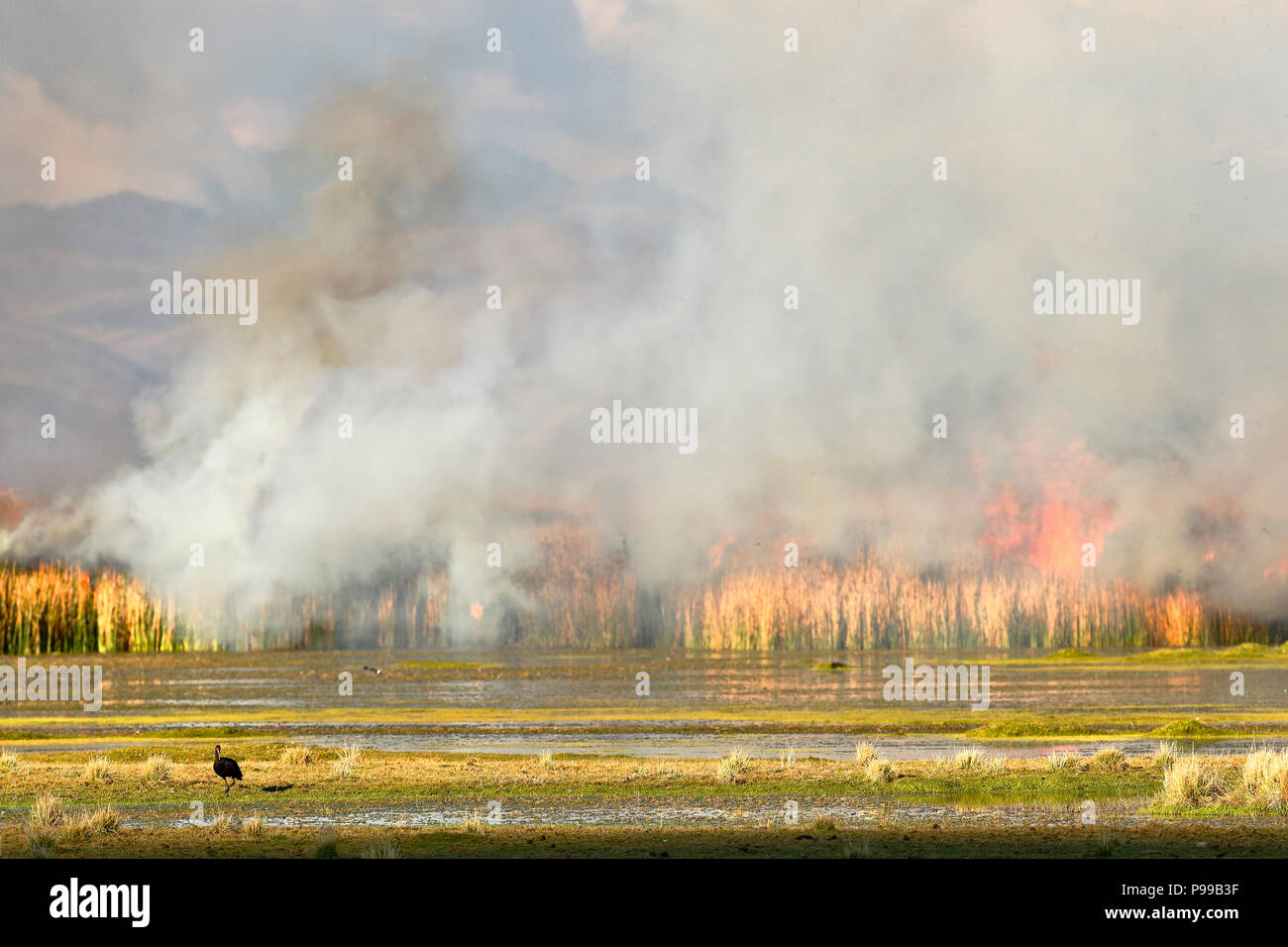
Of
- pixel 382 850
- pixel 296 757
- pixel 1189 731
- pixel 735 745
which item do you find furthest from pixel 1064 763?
pixel 296 757

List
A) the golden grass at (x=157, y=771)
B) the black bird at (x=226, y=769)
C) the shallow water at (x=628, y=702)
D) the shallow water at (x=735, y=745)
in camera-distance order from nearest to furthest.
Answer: the black bird at (x=226, y=769) → the golden grass at (x=157, y=771) → the shallow water at (x=735, y=745) → the shallow water at (x=628, y=702)

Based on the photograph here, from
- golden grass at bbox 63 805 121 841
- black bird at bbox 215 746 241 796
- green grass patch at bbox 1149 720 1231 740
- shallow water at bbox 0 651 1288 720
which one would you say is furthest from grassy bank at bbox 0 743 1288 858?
shallow water at bbox 0 651 1288 720

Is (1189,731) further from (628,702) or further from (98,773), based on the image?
(98,773)

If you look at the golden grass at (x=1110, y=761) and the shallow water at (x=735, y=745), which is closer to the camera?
the golden grass at (x=1110, y=761)

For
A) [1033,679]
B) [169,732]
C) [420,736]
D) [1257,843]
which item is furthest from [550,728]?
[1033,679]

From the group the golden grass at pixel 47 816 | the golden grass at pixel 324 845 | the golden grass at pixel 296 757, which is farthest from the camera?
the golden grass at pixel 296 757

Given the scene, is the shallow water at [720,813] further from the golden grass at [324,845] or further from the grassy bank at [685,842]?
the golden grass at [324,845]

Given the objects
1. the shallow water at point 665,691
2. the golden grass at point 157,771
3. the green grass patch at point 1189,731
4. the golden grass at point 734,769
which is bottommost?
the shallow water at point 665,691

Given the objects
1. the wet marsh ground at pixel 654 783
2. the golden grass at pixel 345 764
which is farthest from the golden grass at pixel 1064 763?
the golden grass at pixel 345 764

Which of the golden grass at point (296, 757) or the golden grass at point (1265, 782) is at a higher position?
the golden grass at point (1265, 782)

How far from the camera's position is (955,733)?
158ft
